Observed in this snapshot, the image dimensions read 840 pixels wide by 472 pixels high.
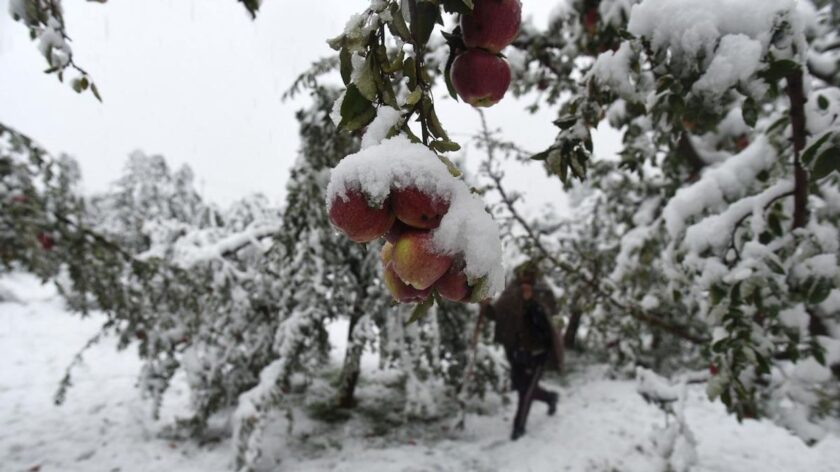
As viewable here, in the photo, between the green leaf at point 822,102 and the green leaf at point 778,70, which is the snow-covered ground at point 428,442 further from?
the green leaf at point 778,70

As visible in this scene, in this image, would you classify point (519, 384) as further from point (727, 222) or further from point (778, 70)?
point (778, 70)

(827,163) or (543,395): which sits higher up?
(827,163)

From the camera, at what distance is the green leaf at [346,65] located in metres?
0.59

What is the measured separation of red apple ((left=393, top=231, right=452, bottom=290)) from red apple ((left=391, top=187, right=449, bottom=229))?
0.02 m

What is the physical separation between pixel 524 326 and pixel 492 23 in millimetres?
4269

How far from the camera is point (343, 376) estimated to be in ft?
15.4

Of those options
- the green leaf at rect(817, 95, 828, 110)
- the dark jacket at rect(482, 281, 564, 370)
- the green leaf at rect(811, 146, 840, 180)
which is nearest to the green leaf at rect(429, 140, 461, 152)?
the green leaf at rect(811, 146, 840, 180)

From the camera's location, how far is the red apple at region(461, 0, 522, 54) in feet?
2.26

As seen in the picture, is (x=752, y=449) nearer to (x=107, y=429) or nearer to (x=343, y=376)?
(x=343, y=376)

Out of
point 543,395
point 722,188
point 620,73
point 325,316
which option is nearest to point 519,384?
point 543,395

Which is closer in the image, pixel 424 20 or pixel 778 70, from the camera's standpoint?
pixel 424 20

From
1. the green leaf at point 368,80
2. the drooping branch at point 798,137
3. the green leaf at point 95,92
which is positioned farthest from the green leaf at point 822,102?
the green leaf at point 95,92

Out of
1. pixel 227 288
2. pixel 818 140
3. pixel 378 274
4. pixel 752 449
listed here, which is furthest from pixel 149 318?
pixel 752 449

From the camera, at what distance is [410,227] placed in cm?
62
